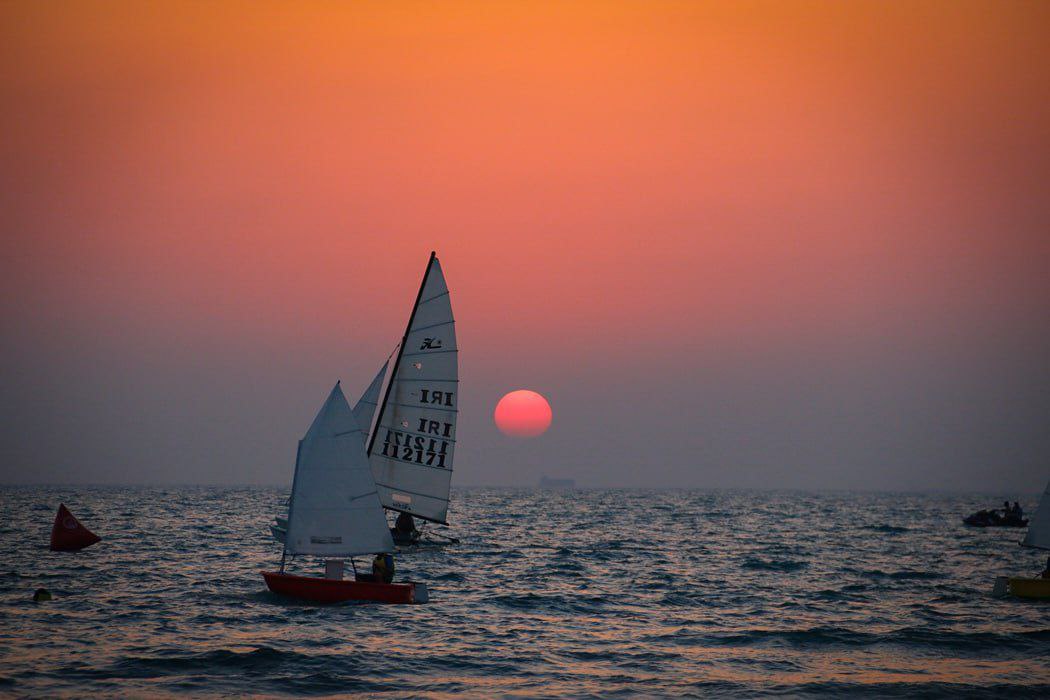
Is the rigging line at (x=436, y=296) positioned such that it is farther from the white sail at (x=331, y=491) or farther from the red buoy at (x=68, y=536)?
the red buoy at (x=68, y=536)

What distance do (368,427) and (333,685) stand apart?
23892 mm

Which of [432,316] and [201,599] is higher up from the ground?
[432,316]

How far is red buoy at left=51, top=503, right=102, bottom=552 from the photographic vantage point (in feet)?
170

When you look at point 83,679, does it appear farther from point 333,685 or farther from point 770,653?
point 770,653

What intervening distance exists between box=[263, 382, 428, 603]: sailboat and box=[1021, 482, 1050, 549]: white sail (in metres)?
24.7

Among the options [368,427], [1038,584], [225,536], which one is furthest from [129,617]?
[225,536]

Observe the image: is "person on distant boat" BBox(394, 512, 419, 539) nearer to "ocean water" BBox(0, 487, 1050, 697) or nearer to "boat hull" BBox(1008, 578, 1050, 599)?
"ocean water" BBox(0, 487, 1050, 697)

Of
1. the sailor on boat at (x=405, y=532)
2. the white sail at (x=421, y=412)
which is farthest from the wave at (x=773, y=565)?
the white sail at (x=421, y=412)

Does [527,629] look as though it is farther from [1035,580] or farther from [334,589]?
[1035,580]

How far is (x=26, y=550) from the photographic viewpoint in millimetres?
51500

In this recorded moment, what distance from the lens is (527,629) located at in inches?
1207

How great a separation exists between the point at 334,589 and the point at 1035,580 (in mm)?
24919

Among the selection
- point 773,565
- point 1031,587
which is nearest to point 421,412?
point 773,565

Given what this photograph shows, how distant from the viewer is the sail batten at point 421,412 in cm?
4372
